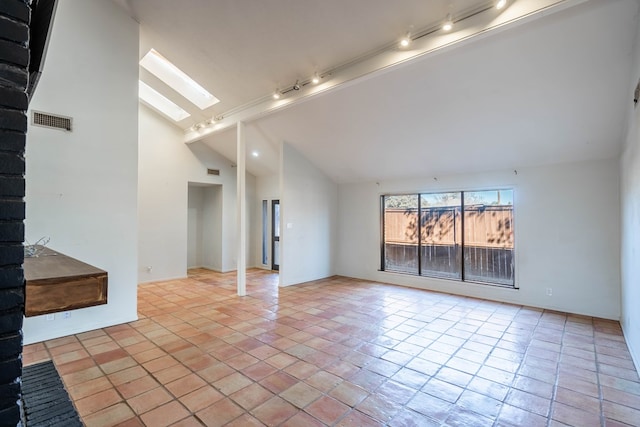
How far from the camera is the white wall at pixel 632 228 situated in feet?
9.66

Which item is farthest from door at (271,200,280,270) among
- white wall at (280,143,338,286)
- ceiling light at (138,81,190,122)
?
ceiling light at (138,81,190,122)

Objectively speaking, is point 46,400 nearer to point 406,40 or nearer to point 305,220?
point 406,40

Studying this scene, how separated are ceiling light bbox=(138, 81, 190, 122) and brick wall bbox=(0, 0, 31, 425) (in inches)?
251

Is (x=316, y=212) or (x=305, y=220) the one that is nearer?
(x=305, y=220)

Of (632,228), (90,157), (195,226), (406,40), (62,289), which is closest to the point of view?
(62,289)

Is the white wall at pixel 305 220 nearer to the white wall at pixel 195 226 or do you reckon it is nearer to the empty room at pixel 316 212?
the empty room at pixel 316 212

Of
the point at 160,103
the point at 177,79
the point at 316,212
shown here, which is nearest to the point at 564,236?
the point at 316,212

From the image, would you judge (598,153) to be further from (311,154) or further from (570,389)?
(311,154)

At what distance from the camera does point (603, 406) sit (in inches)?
96.8

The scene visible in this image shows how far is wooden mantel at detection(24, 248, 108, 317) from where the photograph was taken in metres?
1.00

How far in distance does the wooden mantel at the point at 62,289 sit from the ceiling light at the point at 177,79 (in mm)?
5171

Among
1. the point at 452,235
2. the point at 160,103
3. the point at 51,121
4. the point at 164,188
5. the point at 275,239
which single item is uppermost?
the point at 160,103

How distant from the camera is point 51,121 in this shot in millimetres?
3820

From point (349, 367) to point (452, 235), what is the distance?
399 centimetres
